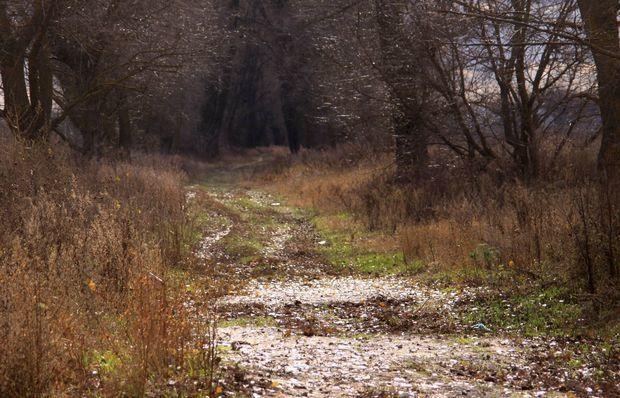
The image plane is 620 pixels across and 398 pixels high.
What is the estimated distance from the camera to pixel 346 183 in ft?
84.4

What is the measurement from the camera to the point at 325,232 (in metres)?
20.1

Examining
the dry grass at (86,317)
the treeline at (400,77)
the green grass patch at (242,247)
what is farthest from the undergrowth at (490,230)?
the dry grass at (86,317)

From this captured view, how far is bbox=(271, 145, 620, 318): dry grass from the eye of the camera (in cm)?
1013

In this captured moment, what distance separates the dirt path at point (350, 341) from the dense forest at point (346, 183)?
0.41 metres

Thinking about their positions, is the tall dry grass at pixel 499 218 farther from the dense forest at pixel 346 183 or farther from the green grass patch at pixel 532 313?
the green grass patch at pixel 532 313

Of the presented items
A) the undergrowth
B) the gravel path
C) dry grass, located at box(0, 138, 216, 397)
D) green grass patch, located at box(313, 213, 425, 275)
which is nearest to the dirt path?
the gravel path

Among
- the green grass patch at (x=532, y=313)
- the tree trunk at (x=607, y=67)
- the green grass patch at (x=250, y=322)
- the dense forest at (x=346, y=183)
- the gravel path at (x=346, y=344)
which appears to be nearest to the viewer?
Answer: the dense forest at (x=346, y=183)

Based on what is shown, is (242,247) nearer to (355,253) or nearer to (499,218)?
(355,253)

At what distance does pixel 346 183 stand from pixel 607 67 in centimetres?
1415

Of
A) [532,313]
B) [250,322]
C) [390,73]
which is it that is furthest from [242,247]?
[532,313]

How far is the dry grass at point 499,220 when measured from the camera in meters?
10.1

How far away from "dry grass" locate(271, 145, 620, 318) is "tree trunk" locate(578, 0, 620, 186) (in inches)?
26.8

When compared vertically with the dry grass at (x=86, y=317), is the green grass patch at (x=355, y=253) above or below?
below

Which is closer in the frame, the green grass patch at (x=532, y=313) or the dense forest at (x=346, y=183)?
the dense forest at (x=346, y=183)
